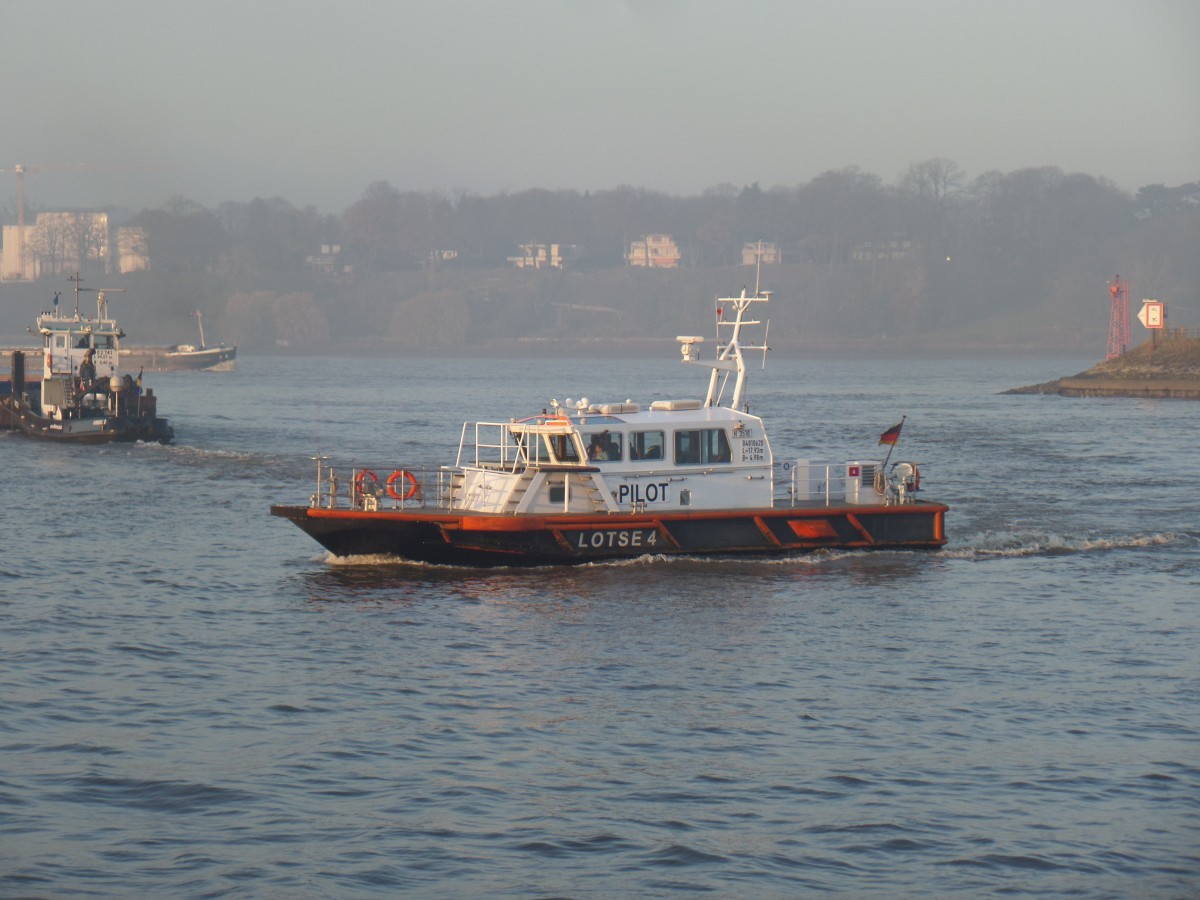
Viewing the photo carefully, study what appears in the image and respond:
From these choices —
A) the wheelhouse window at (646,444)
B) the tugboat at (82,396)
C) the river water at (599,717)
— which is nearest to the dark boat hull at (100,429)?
the tugboat at (82,396)

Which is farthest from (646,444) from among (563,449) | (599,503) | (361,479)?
(361,479)

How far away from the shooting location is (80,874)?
609 inches

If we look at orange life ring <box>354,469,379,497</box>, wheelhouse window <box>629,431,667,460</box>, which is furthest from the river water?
wheelhouse window <box>629,431,667,460</box>

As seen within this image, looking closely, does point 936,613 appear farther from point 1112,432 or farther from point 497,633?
point 1112,432

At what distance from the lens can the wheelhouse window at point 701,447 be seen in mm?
30688

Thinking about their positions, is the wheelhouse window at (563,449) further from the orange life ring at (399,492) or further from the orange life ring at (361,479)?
the orange life ring at (361,479)

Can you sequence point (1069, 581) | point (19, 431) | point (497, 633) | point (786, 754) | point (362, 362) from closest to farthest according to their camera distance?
point (786, 754) → point (497, 633) → point (1069, 581) → point (19, 431) → point (362, 362)

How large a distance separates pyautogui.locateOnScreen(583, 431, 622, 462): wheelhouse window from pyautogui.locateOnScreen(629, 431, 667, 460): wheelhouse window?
27 centimetres

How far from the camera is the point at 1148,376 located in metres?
101

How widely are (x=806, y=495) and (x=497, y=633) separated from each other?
32.0ft

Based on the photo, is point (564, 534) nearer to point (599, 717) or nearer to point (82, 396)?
point (599, 717)

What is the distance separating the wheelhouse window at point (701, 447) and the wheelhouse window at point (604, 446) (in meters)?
1.22

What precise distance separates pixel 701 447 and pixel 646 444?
118 cm

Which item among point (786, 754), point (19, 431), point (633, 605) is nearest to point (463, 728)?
point (786, 754)
